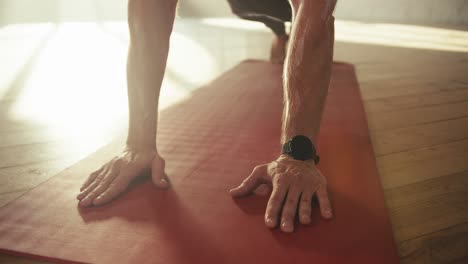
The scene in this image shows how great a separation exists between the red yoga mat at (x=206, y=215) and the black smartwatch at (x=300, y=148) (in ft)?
0.36

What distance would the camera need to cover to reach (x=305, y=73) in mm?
925

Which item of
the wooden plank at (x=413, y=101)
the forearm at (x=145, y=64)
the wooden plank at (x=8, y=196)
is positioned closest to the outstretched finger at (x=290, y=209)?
the forearm at (x=145, y=64)

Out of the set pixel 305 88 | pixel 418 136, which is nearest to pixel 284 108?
pixel 305 88

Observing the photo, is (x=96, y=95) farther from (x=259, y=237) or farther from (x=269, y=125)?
(x=259, y=237)

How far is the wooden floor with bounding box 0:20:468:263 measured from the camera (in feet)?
2.60

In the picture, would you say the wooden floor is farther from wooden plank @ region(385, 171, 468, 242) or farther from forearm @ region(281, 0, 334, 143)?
forearm @ region(281, 0, 334, 143)

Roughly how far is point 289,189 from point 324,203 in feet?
0.24

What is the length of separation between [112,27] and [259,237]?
3.64m

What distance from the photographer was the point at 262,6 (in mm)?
1973

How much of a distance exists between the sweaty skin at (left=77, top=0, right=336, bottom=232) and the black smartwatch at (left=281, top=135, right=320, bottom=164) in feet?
0.04

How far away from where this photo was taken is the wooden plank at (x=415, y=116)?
1.41 meters

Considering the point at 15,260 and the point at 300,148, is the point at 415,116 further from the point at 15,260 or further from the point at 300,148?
the point at 15,260

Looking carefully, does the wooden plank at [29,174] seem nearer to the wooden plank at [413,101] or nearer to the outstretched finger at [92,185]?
the outstretched finger at [92,185]

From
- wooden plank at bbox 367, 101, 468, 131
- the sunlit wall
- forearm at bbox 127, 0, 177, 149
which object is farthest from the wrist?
the sunlit wall
